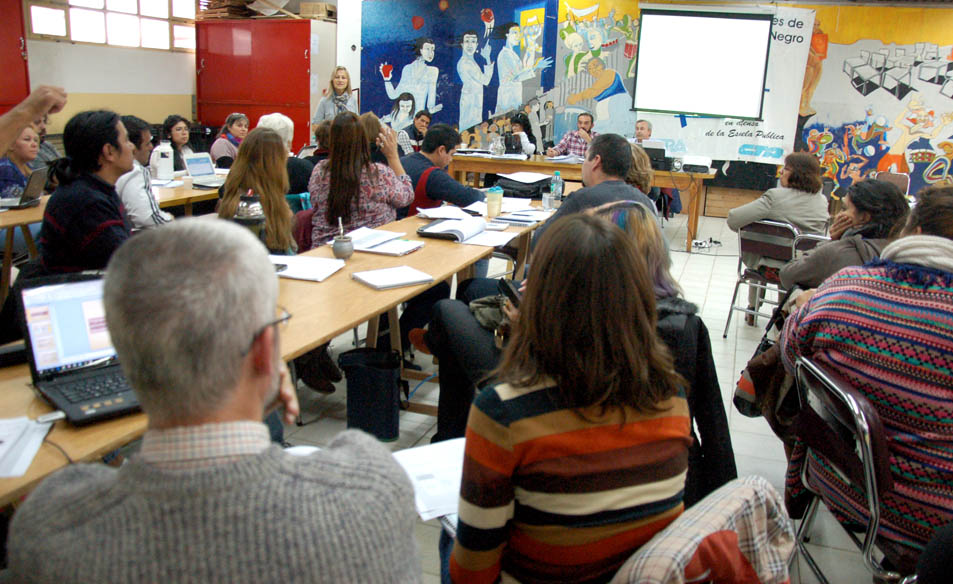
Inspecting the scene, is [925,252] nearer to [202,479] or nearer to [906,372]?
[906,372]

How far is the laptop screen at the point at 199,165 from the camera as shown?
17.6 feet

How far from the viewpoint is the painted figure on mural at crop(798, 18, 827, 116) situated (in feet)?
26.5

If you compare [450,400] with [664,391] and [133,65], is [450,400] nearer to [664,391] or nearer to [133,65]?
[664,391]

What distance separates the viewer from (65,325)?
172 centimetres

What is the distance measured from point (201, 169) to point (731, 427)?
416 centimetres

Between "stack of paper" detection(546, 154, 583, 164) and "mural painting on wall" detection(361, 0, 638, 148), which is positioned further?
"mural painting on wall" detection(361, 0, 638, 148)

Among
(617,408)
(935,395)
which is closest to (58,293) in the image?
(617,408)

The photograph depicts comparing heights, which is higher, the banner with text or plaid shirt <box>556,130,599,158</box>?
the banner with text

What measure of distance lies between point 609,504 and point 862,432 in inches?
30.2

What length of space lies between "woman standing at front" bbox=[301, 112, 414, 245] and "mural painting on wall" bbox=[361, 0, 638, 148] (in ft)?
18.2

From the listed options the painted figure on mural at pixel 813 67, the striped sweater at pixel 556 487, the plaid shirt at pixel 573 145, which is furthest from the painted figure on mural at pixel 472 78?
the striped sweater at pixel 556 487

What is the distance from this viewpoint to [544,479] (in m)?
1.21

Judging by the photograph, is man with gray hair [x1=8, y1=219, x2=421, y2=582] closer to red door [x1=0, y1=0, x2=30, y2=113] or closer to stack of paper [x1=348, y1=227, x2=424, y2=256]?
stack of paper [x1=348, y1=227, x2=424, y2=256]

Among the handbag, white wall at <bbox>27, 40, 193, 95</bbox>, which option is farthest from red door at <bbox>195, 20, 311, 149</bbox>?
the handbag
